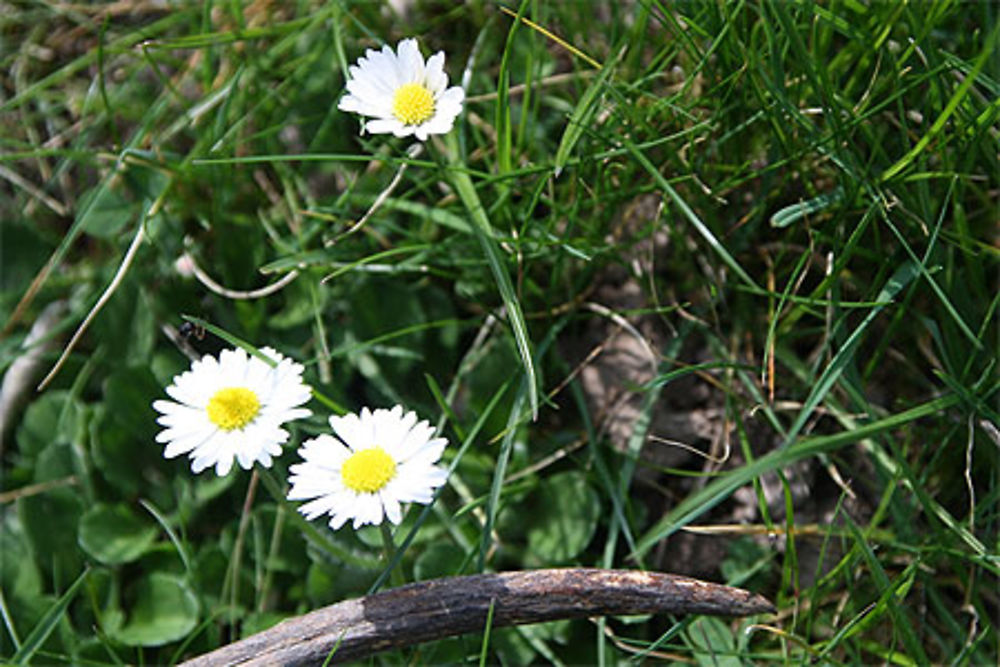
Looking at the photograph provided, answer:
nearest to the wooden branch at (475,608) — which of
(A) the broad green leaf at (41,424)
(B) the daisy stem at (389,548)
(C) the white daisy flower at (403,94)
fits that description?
(B) the daisy stem at (389,548)

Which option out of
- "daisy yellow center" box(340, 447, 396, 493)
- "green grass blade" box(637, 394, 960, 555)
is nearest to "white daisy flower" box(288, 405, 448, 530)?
"daisy yellow center" box(340, 447, 396, 493)

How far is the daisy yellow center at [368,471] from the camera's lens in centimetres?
145

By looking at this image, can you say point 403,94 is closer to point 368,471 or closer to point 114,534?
point 368,471

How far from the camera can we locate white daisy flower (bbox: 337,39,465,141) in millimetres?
1626

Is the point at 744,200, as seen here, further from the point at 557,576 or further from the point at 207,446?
the point at 207,446

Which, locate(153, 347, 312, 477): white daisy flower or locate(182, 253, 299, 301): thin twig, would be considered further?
locate(182, 253, 299, 301): thin twig

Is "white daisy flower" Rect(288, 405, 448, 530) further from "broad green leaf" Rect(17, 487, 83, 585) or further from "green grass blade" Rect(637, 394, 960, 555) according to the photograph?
"broad green leaf" Rect(17, 487, 83, 585)

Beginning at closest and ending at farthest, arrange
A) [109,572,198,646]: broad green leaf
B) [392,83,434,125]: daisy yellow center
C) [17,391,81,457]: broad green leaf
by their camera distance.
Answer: [392,83,434,125]: daisy yellow center
[109,572,198,646]: broad green leaf
[17,391,81,457]: broad green leaf

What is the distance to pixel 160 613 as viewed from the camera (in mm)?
1961

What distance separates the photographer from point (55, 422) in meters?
2.16

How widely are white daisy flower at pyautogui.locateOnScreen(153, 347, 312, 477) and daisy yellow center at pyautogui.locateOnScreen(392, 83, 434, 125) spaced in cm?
40

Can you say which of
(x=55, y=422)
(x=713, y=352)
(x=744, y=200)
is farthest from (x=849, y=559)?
(x=55, y=422)

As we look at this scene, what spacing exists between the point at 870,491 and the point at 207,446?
110 centimetres

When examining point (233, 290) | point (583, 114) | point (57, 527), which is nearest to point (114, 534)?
point (57, 527)
